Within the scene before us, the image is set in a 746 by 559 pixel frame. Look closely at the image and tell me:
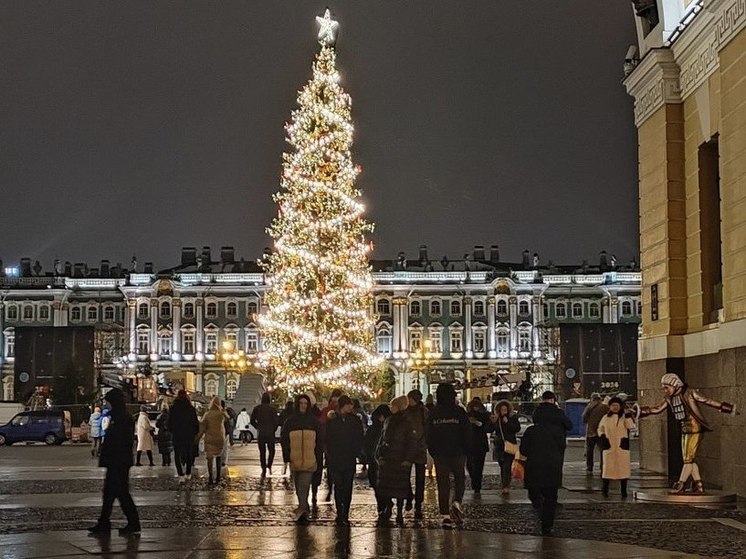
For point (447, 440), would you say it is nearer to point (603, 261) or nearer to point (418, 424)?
point (418, 424)

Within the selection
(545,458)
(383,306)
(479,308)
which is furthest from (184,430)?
(479,308)

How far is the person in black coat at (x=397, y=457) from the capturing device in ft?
51.1

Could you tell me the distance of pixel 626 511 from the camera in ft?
57.2

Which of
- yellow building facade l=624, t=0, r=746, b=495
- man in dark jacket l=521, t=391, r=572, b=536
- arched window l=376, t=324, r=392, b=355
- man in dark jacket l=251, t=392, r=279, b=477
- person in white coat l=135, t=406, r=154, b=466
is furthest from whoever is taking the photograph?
arched window l=376, t=324, r=392, b=355

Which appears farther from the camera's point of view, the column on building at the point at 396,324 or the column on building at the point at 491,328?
the column on building at the point at 396,324

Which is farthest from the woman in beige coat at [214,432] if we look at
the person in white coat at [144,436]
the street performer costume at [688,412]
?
the street performer costume at [688,412]

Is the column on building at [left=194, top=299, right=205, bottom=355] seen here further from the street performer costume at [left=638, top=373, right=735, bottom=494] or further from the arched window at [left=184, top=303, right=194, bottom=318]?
the street performer costume at [left=638, top=373, right=735, bottom=494]

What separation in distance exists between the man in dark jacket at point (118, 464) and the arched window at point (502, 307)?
342 ft

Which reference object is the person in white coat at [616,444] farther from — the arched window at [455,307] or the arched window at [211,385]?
the arched window at [455,307]

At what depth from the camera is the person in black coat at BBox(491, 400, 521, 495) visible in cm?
2178

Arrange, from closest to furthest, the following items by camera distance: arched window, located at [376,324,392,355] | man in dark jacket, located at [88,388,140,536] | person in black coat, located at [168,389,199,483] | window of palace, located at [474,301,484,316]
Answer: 1. man in dark jacket, located at [88,388,140,536]
2. person in black coat, located at [168,389,199,483]
3. arched window, located at [376,324,392,355]
4. window of palace, located at [474,301,484,316]

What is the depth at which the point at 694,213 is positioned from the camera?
2259 centimetres

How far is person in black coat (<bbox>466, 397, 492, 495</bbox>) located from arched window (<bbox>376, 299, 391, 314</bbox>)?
94690 mm

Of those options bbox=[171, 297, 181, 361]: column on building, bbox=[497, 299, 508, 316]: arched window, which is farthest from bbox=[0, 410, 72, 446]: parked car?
bbox=[497, 299, 508, 316]: arched window
